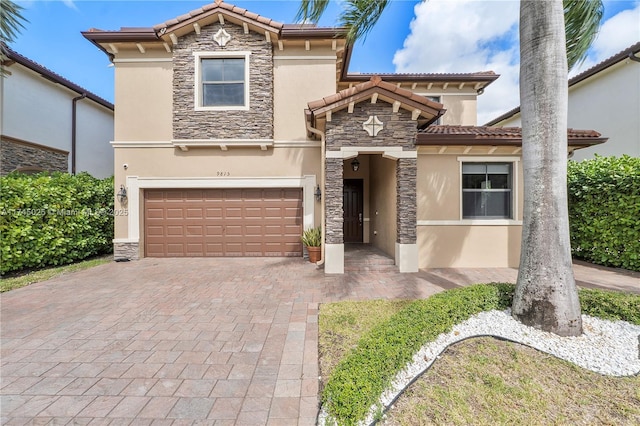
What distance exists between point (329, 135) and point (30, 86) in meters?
13.2

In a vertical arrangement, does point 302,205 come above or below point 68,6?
below

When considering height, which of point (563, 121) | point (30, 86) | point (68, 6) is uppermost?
point (68, 6)

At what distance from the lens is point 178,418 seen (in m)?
2.56

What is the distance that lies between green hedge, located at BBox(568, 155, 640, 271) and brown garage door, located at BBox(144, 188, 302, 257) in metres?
9.15

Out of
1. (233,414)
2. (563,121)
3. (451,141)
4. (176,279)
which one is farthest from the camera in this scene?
(451,141)

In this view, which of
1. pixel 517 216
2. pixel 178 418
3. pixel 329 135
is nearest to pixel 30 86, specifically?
pixel 329 135

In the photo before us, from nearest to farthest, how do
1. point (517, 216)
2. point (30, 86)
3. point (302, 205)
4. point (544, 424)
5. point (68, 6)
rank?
1. point (544, 424)
2. point (517, 216)
3. point (68, 6)
4. point (302, 205)
5. point (30, 86)

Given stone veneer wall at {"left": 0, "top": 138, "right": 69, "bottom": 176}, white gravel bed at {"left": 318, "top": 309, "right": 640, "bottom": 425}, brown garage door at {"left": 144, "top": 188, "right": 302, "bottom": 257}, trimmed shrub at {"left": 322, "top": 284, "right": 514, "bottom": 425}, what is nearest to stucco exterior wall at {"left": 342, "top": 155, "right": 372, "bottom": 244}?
brown garage door at {"left": 144, "top": 188, "right": 302, "bottom": 257}

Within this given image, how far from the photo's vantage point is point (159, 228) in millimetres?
9734

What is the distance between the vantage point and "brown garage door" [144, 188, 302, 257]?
9680mm

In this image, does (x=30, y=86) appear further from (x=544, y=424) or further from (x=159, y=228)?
(x=544, y=424)

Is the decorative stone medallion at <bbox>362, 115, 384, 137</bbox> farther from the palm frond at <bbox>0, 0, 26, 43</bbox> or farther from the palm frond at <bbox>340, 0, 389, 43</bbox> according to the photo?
the palm frond at <bbox>0, 0, 26, 43</bbox>

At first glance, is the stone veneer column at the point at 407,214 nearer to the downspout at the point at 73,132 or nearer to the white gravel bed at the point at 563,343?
the white gravel bed at the point at 563,343

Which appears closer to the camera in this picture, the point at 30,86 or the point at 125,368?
the point at 125,368
